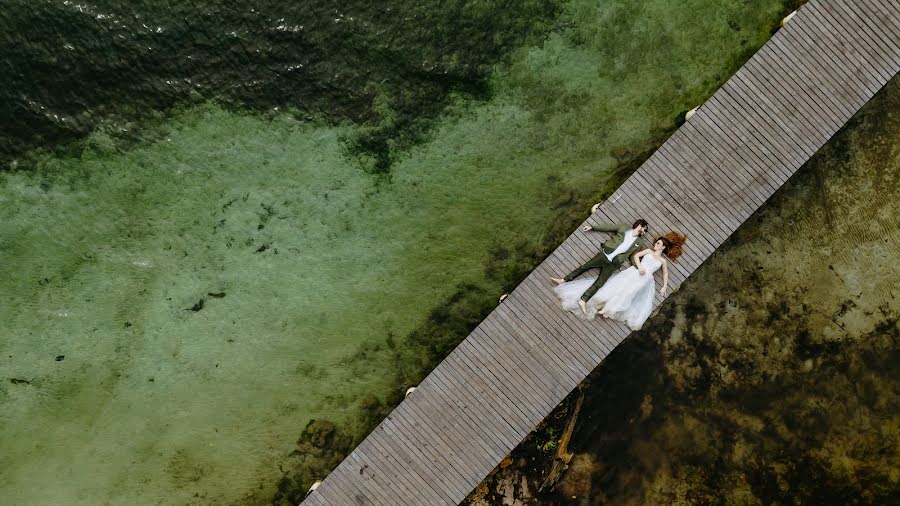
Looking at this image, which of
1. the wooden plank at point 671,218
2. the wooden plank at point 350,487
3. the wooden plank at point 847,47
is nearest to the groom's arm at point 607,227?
the wooden plank at point 671,218

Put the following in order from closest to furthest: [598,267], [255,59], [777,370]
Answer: [598,267] < [255,59] < [777,370]

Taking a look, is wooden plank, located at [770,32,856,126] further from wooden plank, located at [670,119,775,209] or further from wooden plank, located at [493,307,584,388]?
wooden plank, located at [493,307,584,388]

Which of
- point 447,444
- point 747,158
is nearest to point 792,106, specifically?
point 747,158

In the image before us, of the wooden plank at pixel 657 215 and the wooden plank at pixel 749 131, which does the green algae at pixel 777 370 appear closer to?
the wooden plank at pixel 749 131

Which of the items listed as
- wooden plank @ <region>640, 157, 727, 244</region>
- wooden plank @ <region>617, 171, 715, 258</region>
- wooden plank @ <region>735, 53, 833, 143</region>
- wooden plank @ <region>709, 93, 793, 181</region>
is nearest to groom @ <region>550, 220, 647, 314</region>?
wooden plank @ <region>617, 171, 715, 258</region>

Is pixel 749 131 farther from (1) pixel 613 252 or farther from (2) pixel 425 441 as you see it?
(2) pixel 425 441

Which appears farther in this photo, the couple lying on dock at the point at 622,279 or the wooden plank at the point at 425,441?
the wooden plank at the point at 425,441
